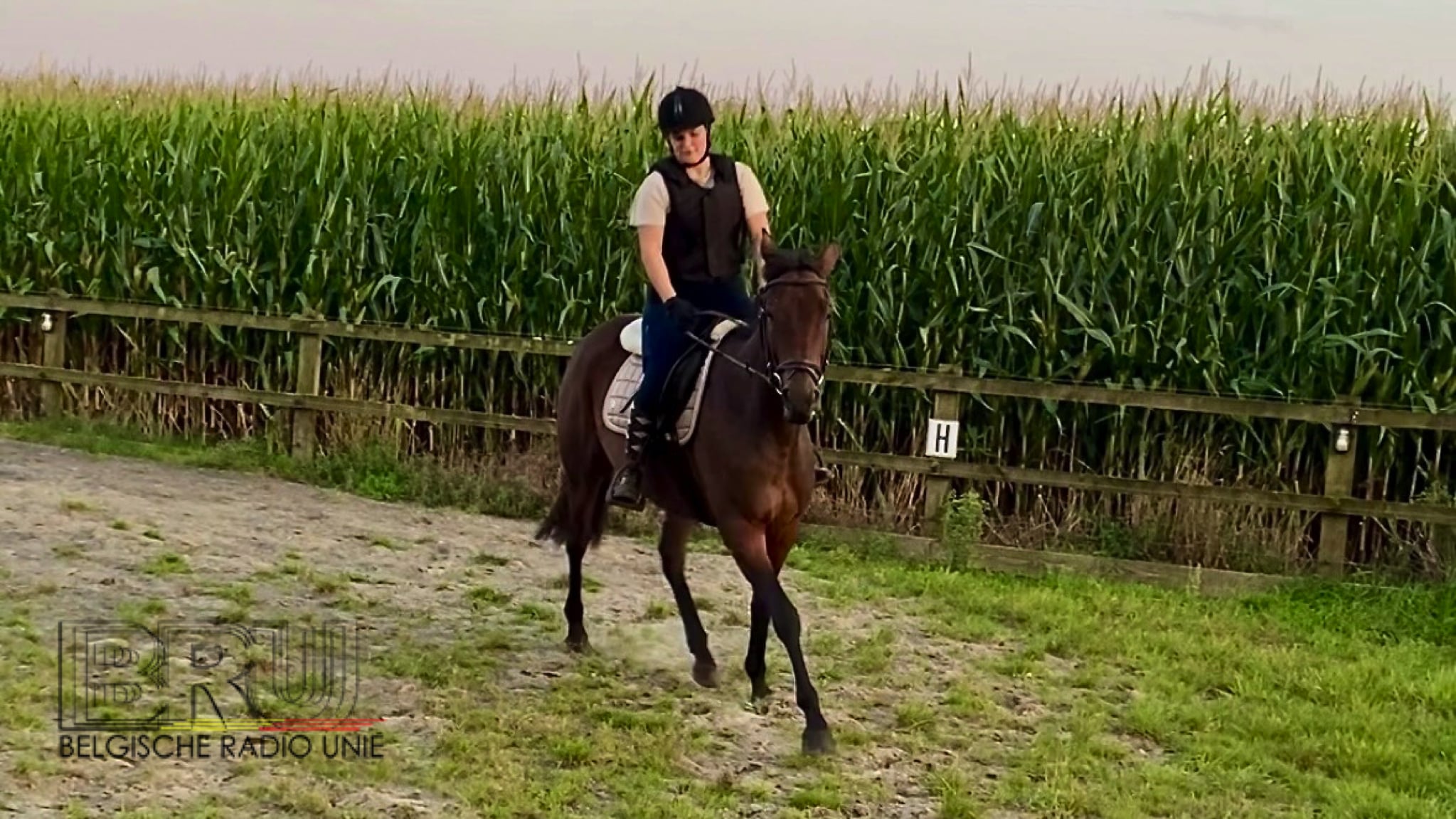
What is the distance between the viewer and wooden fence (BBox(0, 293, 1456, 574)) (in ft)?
31.3

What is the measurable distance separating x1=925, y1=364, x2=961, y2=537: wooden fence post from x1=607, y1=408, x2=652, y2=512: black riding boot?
365 centimetres

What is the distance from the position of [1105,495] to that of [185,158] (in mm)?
8395

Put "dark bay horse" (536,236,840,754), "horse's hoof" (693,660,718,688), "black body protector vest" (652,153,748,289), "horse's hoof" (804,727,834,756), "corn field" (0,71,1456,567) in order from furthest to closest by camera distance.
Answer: "corn field" (0,71,1456,567) → "horse's hoof" (693,660,718,688) → "black body protector vest" (652,153,748,289) → "horse's hoof" (804,727,834,756) → "dark bay horse" (536,236,840,754)

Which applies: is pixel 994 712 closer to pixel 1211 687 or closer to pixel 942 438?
pixel 1211 687

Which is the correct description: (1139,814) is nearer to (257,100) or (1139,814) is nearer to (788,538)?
(788,538)

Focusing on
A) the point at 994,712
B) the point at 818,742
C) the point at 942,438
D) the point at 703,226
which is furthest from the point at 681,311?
the point at 942,438

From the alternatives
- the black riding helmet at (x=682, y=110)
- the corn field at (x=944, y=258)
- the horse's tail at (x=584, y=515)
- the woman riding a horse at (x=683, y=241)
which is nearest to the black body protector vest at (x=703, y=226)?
the woman riding a horse at (x=683, y=241)

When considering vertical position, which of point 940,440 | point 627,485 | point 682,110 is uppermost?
point 682,110

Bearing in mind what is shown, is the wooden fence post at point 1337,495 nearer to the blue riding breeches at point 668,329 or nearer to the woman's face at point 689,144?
the blue riding breeches at point 668,329

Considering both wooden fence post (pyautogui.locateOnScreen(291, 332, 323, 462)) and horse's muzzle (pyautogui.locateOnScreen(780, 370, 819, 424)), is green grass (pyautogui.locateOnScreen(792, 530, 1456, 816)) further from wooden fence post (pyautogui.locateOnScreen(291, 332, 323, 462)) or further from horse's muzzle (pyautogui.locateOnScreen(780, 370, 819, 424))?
wooden fence post (pyautogui.locateOnScreen(291, 332, 323, 462))

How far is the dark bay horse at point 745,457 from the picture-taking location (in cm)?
582

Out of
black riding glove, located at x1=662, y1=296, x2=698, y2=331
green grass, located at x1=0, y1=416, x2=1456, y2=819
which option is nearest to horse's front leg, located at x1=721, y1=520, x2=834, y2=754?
green grass, located at x1=0, y1=416, x2=1456, y2=819

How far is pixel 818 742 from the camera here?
5.96m

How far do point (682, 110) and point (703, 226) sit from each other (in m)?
0.50
